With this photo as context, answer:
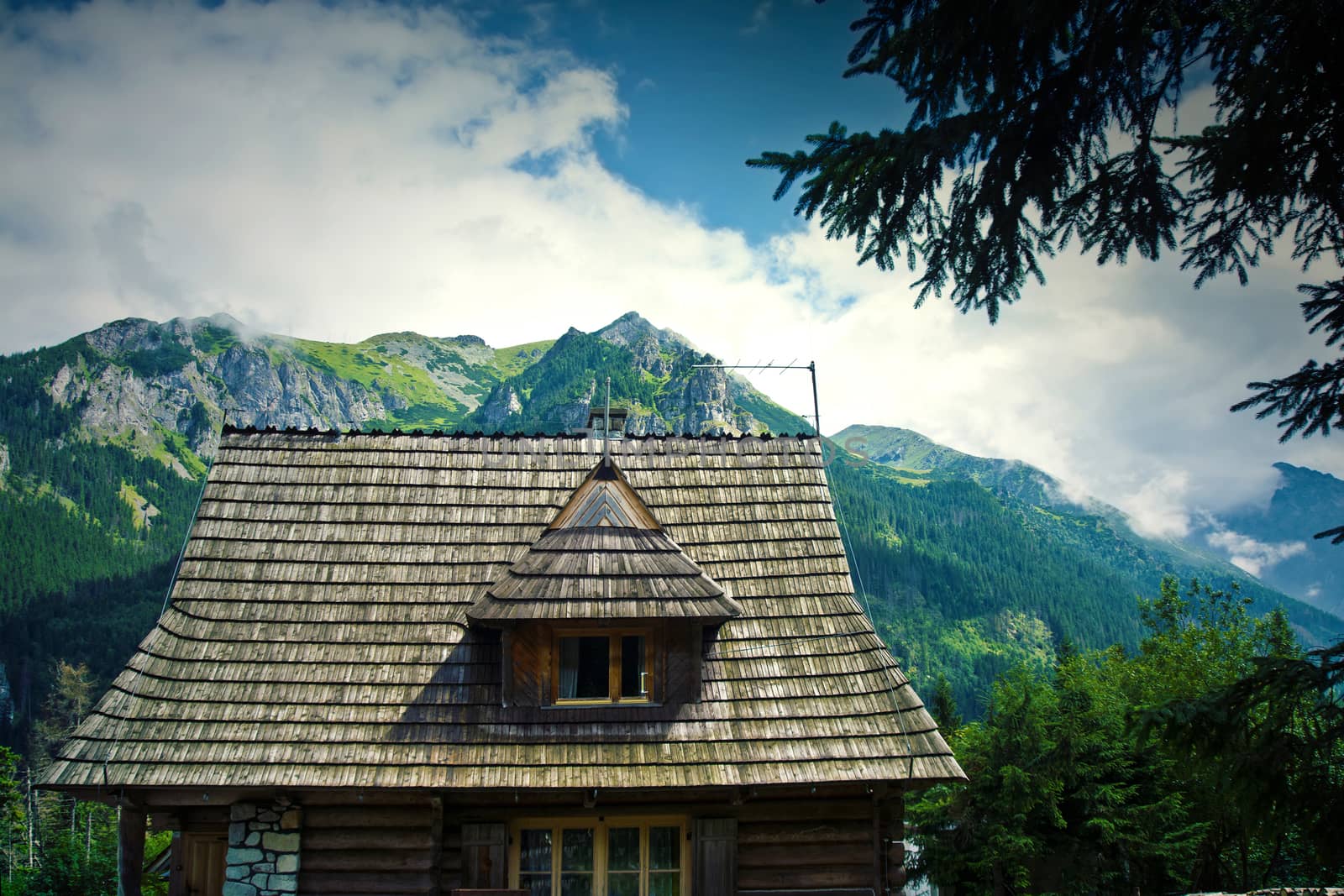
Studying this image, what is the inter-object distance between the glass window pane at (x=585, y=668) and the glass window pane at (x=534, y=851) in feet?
4.66

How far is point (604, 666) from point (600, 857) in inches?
76.1

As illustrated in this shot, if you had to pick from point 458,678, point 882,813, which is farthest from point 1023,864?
point 458,678

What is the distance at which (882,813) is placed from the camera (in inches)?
339

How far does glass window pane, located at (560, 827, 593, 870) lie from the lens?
27.5 feet

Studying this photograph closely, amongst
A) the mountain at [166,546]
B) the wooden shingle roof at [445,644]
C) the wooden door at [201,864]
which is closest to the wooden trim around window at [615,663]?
the wooden shingle roof at [445,644]

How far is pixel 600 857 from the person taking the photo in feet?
27.5

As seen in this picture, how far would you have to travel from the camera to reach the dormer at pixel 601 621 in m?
8.49

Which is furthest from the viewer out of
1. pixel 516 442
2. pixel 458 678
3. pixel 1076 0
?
pixel 516 442

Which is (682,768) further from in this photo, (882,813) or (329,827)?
(329,827)

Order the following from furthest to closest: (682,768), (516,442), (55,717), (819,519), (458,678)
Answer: (55,717) < (516,442) < (819,519) < (458,678) < (682,768)

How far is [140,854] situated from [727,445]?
829 cm

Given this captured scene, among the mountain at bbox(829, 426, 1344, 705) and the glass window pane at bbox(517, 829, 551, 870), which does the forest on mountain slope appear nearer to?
the mountain at bbox(829, 426, 1344, 705)

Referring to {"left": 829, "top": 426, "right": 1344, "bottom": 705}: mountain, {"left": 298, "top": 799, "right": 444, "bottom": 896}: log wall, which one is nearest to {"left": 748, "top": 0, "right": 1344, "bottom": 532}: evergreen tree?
{"left": 298, "top": 799, "right": 444, "bottom": 896}: log wall

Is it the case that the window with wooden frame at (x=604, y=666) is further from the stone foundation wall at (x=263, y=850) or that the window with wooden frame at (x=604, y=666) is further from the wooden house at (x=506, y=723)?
the stone foundation wall at (x=263, y=850)
